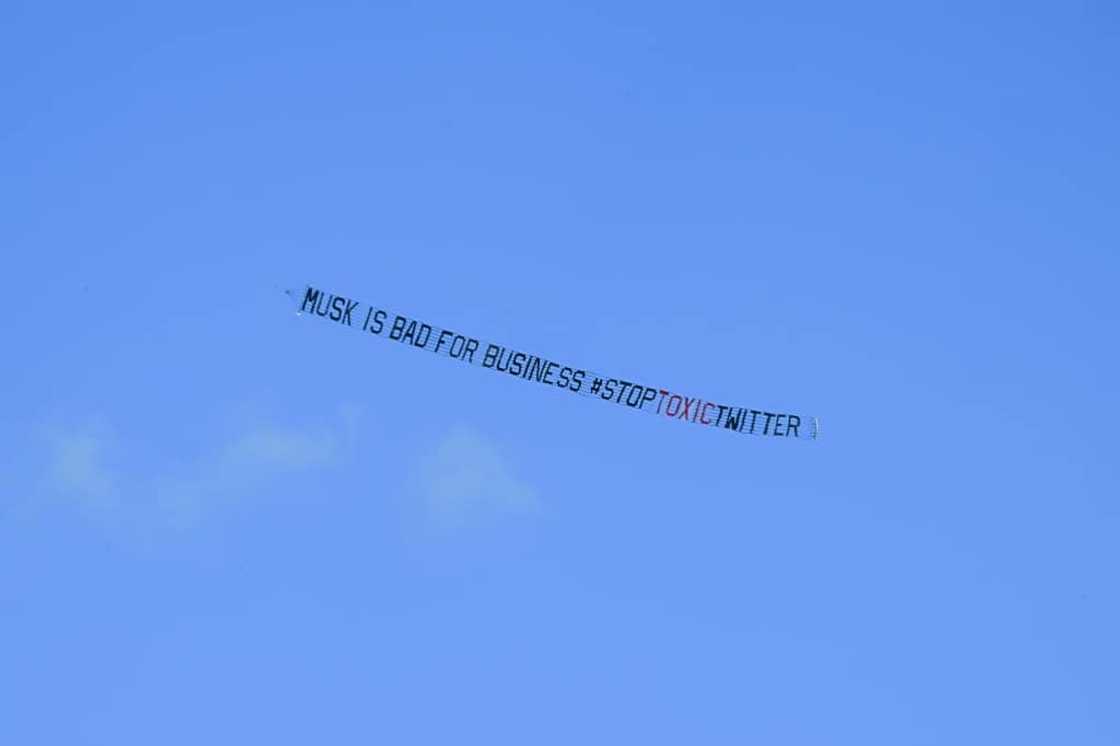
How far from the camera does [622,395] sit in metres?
193

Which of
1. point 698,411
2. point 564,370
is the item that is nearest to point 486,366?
point 564,370

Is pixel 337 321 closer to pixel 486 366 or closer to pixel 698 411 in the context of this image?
pixel 486 366

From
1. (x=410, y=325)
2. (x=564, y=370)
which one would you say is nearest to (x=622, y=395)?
(x=564, y=370)

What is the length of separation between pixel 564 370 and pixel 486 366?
267 inches

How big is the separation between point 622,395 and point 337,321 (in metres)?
25.6

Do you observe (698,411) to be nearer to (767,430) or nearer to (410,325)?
(767,430)

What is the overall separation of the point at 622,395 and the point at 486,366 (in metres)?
12.3

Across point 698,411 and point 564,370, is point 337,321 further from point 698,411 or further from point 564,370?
point 698,411

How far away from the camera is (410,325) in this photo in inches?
7367

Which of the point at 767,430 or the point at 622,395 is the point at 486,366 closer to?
the point at 622,395

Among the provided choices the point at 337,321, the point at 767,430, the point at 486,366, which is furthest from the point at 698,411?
the point at 337,321

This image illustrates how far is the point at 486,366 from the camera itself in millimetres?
189875

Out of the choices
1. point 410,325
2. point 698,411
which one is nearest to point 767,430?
point 698,411

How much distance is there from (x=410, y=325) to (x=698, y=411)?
26.6 meters
